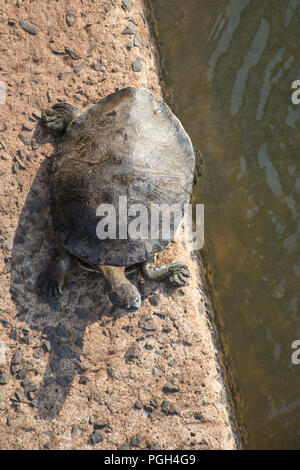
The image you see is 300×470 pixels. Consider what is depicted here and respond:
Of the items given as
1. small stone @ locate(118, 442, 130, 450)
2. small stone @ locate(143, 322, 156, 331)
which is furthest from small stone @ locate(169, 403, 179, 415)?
small stone @ locate(143, 322, 156, 331)

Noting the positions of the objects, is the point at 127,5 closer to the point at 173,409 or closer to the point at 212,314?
the point at 212,314

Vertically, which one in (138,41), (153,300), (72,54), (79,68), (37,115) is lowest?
(153,300)

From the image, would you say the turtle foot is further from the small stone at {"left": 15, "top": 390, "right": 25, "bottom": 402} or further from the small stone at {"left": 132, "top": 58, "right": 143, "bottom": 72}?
the small stone at {"left": 132, "top": 58, "right": 143, "bottom": 72}

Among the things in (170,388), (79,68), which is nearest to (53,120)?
(79,68)

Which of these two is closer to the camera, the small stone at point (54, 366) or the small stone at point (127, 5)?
the small stone at point (54, 366)

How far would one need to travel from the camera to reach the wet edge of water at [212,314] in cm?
392

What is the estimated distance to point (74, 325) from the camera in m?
3.69

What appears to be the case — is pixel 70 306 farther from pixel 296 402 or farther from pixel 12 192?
pixel 296 402

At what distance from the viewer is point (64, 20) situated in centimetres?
392

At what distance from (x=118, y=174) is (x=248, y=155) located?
1.66 m

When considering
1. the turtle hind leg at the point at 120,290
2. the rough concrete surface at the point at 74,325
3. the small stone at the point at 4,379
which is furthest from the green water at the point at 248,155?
the small stone at the point at 4,379

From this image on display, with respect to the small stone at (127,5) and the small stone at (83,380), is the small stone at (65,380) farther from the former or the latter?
the small stone at (127,5)

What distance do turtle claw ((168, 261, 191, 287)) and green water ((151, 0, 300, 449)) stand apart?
467mm

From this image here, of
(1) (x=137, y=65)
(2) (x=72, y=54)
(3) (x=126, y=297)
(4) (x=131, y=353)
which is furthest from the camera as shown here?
(1) (x=137, y=65)
